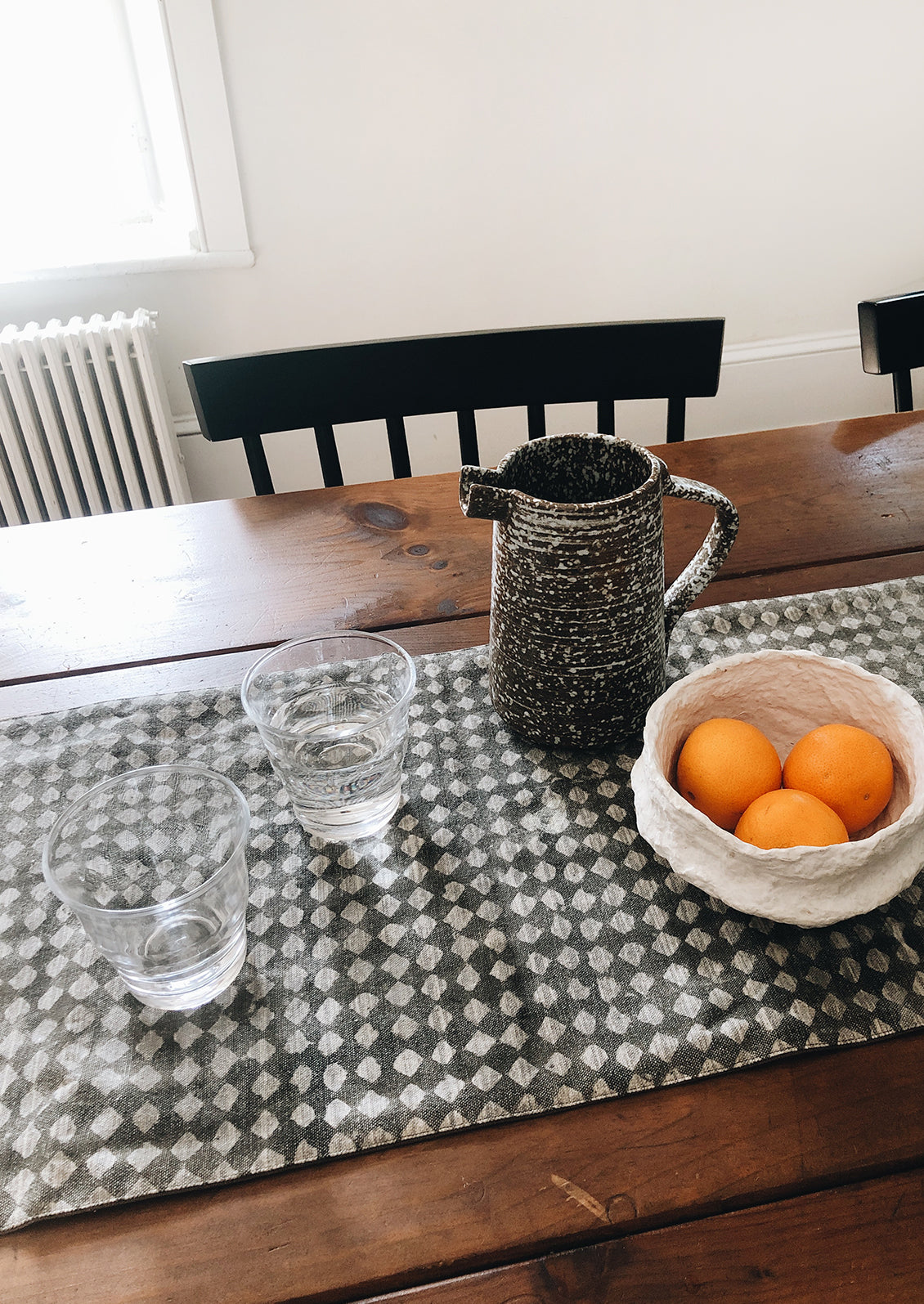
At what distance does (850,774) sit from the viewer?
44 cm

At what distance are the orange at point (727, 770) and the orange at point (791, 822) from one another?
0.05 ft

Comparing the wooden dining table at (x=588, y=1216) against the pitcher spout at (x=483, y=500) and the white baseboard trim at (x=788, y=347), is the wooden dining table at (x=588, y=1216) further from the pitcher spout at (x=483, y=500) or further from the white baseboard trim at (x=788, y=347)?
the white baseboard trim at (x=788, y=347)

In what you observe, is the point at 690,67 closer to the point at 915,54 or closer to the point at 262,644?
the point at 915,54

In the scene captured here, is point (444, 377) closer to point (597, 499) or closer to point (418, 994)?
point (597, 499)

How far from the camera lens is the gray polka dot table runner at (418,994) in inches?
15.3

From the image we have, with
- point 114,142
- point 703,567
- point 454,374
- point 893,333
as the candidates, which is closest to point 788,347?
point 893,333

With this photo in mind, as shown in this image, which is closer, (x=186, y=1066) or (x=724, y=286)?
(x=186, y=1066)

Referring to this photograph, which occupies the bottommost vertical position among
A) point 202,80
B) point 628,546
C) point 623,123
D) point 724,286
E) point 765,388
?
point 765,388

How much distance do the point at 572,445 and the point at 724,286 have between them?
1527 mm

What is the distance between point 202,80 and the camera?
1.47m

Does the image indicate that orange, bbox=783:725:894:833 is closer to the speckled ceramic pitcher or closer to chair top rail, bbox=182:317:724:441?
the speckled ceramic pitcher

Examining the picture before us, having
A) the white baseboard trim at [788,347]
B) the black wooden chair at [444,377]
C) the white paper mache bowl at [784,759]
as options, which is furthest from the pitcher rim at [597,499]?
the white baseboard trim at [788,347]

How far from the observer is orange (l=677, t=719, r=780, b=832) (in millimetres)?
449

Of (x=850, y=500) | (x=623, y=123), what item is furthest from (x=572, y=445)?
(x=623, y=123)
